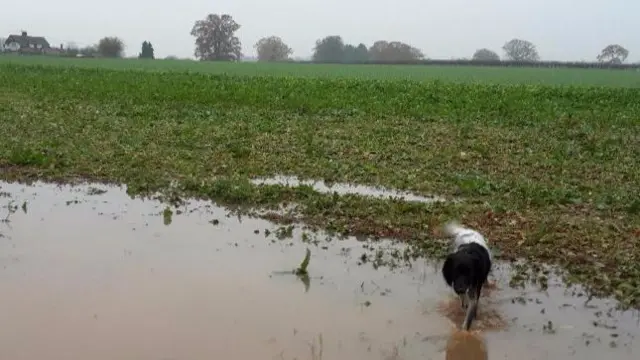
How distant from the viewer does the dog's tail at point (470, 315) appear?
522 centimetres

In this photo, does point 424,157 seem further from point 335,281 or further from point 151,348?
point 151,348

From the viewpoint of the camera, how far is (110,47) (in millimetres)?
96625

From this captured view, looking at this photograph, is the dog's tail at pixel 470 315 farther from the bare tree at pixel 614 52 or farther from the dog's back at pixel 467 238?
the bare tree at pixel 614 52

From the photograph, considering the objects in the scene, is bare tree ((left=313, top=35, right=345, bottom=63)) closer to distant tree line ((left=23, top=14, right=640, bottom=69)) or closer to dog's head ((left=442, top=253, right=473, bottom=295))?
distant tree line ((left=23, top=14, right=640, bottom=69))

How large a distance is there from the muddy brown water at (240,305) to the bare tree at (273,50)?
111m

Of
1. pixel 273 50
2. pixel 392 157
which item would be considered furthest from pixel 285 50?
pixel 392 157

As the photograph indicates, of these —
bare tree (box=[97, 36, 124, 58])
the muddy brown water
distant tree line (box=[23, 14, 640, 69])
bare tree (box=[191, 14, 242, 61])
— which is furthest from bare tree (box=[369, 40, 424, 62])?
the muddy brown water

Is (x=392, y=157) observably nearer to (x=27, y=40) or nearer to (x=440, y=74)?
(x=440, y=74)

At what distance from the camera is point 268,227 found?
7.87m

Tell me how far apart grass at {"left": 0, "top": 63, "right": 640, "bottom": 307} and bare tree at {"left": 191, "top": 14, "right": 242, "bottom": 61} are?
→ 8093cm

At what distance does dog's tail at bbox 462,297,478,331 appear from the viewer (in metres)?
5.22

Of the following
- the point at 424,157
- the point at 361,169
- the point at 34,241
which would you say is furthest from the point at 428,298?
the point at 424,157

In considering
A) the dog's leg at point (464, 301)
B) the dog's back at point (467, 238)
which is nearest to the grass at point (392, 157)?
the dog's back at point (467, 238)

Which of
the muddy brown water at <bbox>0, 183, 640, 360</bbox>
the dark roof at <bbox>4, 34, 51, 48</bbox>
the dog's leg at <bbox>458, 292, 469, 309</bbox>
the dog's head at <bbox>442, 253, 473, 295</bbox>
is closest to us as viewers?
the muddy brown water at <bbox>0, 183, 640, 360</bbox>
